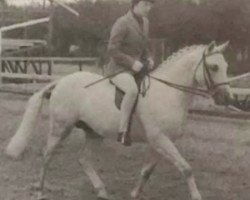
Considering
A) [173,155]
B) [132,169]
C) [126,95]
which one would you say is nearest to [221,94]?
[173,155]

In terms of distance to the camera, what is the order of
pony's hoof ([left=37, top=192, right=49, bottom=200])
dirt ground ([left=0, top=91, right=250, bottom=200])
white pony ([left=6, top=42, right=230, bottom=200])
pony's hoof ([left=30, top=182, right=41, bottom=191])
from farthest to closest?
dirt ground ([left=0, top=91, right=250, bottom=200]), pony's hoof ([left=30, top=182, right=41, bottom=191]), pony's hoof ([left=37, top=192, right=49, bottom=200]), white pony ([left=6, top=42, right=230, bottom=200])

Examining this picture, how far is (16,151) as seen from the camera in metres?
7.64

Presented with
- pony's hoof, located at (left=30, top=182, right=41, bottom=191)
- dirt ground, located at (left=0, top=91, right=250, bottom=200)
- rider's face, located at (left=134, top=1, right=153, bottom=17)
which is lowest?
dirt ground, located at (left=0, top=91, right=250, bottom=200)

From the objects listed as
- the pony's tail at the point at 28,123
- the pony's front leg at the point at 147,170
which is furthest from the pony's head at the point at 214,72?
the pony's tail at the point at 28,123

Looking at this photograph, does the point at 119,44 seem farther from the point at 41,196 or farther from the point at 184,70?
the point at 41,196

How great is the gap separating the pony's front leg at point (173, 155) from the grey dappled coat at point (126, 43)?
2.36 ft

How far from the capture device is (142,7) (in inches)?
272

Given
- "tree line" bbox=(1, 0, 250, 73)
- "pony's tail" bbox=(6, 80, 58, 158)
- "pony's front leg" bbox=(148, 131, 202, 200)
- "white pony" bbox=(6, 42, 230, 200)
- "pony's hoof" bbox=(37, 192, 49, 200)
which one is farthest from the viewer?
"tree line" bbox=(1, 0, 250, 73)

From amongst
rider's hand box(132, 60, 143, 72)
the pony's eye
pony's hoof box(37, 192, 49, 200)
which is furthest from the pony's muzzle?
pony's hoof box(37, 192, 49, 200)

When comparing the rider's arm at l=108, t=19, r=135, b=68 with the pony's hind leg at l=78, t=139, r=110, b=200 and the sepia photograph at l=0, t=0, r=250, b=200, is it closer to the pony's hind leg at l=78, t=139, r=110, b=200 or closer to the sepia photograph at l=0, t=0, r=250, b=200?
the sepia photograph at l=0, t=0, r=250, b=200

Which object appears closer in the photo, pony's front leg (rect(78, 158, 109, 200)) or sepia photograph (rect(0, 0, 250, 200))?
sepia photograph (rect(0, 0, 250, 200))

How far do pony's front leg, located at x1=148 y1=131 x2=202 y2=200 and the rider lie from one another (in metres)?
0.35

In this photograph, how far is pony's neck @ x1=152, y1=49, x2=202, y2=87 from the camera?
6957 millimetres

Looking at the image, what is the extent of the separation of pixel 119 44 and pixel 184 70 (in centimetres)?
68
